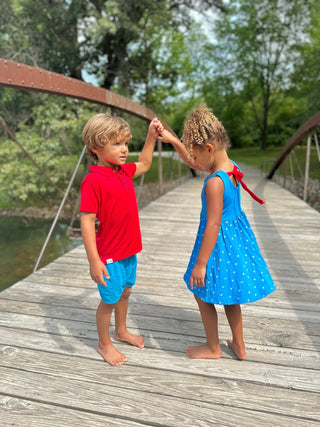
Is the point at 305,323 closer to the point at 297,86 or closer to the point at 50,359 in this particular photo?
the point at 50,359

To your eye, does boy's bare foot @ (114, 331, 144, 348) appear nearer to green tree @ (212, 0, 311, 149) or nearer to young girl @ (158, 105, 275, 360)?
young girl @ (158, 105, 275, 360)

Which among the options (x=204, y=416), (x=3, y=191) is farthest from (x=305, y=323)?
(x=3, y=191)

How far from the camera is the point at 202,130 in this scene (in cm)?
150

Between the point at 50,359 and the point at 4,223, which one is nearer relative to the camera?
the point at 50,359

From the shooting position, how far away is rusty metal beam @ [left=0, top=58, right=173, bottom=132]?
222 cm

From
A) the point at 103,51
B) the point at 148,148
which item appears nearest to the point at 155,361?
the point at 148,148

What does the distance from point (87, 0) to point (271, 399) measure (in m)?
11.0

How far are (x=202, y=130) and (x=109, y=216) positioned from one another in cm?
53

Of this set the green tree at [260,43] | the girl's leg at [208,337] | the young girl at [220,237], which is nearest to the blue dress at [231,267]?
the young girl at [220,237]

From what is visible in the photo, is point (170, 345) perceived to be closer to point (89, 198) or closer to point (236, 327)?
point (236, 327)

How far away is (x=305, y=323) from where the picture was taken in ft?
6.74

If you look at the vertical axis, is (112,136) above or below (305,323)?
above

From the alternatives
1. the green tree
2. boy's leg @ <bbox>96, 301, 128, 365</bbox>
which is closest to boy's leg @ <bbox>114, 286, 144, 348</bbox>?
boy's leg @ <bbox>96, 301, 128, 365</bbox>

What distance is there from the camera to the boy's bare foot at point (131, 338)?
1833 mm
